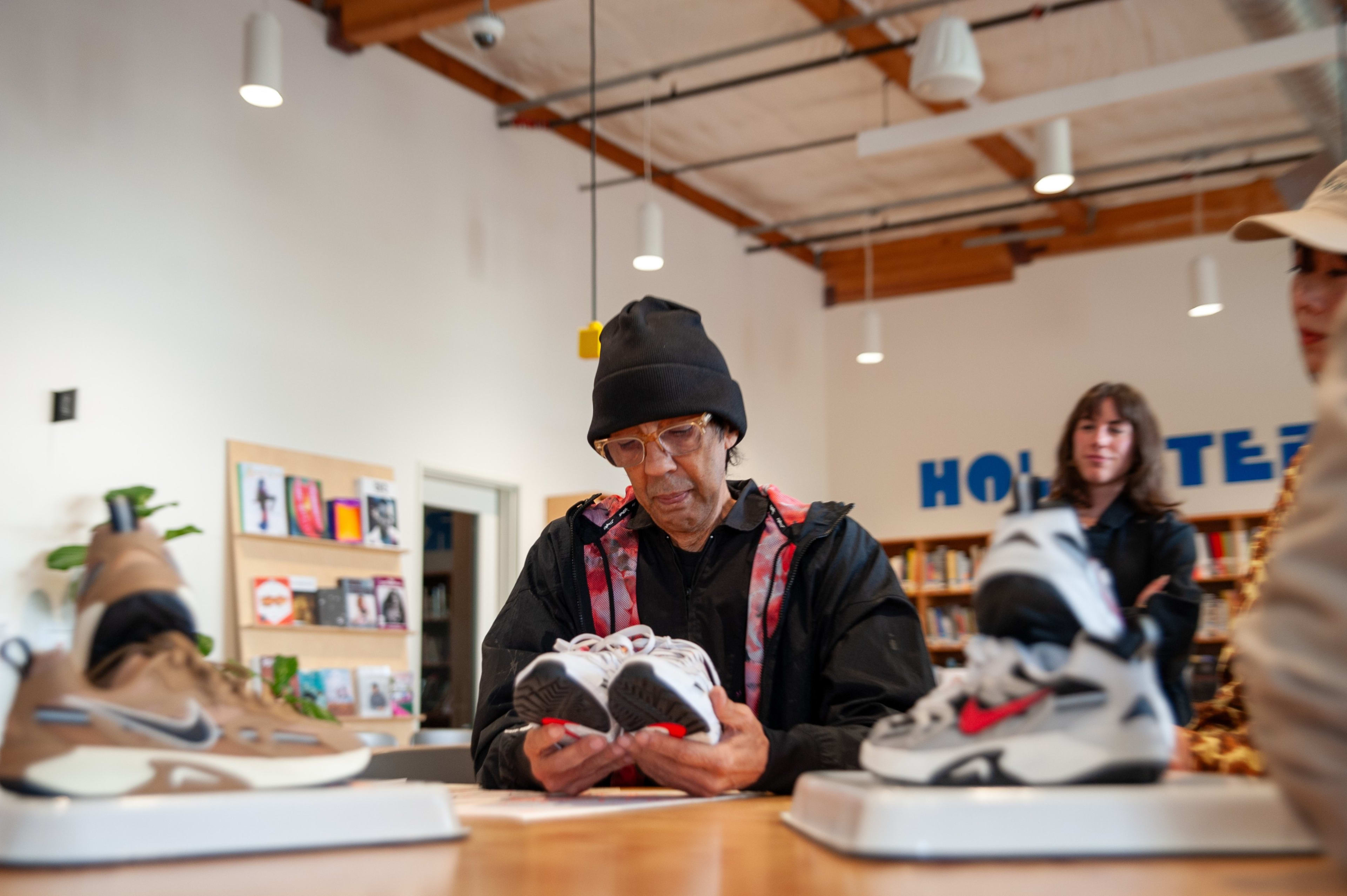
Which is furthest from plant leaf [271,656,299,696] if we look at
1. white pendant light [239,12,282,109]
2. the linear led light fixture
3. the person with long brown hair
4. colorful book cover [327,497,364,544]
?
the linear led light fixture

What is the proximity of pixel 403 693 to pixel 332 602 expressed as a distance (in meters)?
0.66

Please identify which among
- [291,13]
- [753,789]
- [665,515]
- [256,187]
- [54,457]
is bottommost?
[753,789]

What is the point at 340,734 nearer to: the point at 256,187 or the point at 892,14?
the point at 256,187

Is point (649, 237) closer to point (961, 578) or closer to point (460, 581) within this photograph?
point (460, 581)

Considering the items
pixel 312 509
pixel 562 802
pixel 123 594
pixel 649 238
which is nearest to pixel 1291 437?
pixel 649 238

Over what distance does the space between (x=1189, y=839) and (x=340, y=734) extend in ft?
2.00

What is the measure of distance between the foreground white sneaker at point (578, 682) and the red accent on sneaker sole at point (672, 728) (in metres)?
0.05

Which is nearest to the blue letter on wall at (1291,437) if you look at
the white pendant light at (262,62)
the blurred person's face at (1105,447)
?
the blurred person's face at (1105,447)

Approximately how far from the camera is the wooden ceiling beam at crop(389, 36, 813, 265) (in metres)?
7.08

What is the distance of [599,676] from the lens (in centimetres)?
135

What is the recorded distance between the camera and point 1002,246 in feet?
34.0

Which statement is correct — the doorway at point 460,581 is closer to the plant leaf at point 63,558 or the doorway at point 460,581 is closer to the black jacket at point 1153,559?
the plant leaf at point 63,558

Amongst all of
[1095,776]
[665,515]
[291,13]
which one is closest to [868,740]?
[1095,776]

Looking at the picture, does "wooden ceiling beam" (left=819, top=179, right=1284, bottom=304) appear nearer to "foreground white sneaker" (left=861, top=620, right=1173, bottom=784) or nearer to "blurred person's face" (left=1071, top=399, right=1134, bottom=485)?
"blurred person's face" (left=1071, top=399, right=1134, bottom=485)
